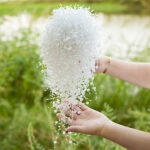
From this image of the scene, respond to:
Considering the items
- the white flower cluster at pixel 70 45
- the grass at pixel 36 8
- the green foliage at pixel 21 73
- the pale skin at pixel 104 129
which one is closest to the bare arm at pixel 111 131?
the pale skin at pixel 104 129

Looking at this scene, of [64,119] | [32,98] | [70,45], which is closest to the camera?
[70,45]

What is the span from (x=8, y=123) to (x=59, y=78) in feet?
3.69

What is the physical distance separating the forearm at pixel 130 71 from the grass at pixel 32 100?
1.82 ft

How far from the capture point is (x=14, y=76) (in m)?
1.92

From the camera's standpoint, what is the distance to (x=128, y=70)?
78 cm

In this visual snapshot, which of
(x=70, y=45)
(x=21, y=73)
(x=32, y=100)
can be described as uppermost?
(x=70, y=45)

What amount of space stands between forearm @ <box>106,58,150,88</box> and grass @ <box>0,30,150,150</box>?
1.82 feet

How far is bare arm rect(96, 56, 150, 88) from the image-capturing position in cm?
76

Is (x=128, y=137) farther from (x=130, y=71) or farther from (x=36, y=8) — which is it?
(x=36, y=8)

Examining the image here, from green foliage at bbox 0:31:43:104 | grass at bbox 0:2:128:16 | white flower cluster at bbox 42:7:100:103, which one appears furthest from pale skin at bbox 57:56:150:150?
grass at bbox 0:2:128:16

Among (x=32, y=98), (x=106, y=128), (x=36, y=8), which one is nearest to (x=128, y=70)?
(x=106, y=128)

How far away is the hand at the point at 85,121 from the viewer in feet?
2.22

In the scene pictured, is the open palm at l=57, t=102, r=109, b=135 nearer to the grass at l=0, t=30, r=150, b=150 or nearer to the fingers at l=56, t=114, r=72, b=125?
the fingers at l=56, t=114, r=72, b=125

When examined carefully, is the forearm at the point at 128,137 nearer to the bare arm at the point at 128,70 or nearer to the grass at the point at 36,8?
the bare arm at the point at 128,70
